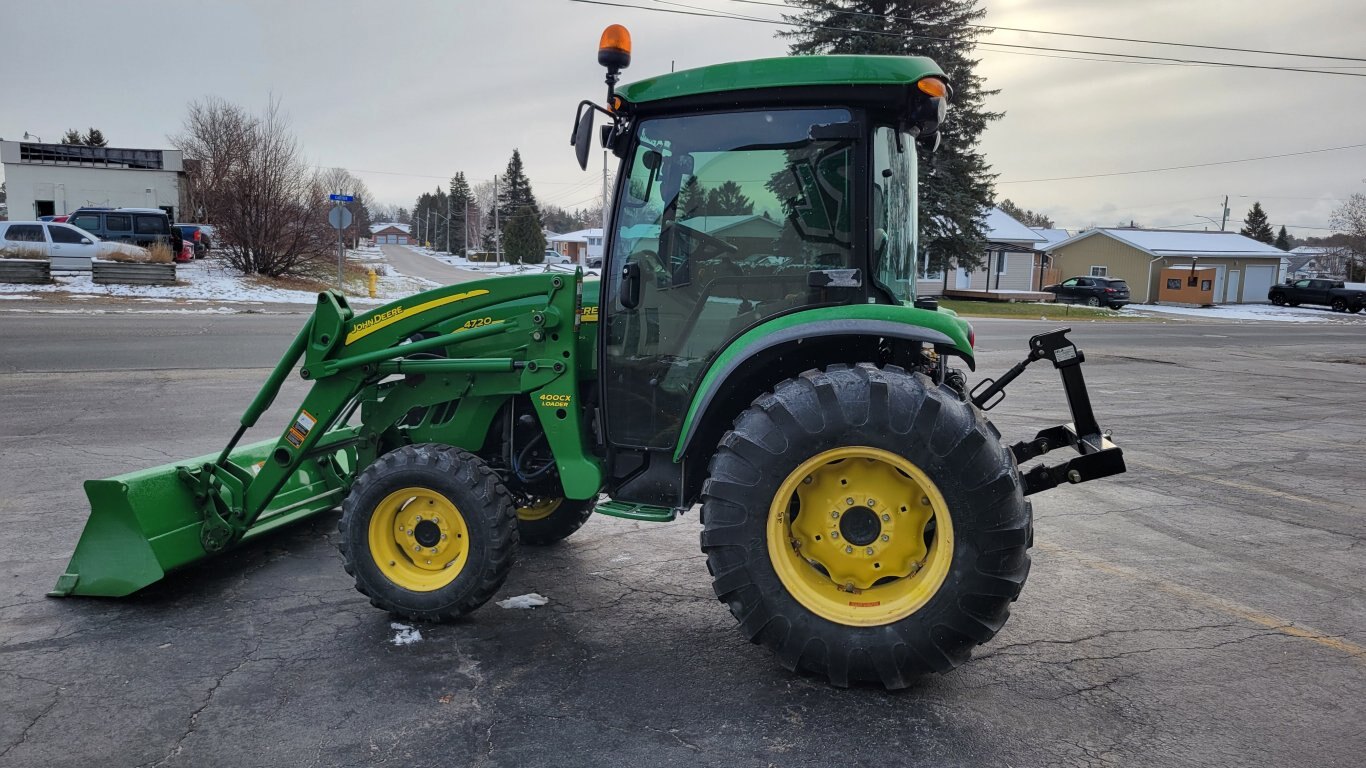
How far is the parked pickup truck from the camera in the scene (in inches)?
1853

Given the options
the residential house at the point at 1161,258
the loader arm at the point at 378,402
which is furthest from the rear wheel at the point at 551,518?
the residential house at the point at 1161,258

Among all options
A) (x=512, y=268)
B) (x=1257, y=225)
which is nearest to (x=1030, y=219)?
(x=1257, y=225)

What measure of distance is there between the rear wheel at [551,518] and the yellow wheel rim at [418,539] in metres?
1.01

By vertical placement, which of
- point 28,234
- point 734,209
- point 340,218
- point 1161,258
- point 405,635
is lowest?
point 405,635

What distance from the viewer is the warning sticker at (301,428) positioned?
448 cm

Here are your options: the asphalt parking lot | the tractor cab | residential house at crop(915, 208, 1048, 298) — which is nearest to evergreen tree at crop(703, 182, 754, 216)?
the tractor cab

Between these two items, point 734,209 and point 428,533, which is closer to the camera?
point 734,209

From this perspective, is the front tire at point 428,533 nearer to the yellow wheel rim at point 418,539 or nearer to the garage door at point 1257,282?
the yellow wheel rim at point 418,539

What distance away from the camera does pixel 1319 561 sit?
17.9 ft

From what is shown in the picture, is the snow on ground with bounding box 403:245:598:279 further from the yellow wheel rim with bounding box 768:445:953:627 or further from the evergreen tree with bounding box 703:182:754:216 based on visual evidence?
the yellow wheel rim with bounding box 768:445:953:627

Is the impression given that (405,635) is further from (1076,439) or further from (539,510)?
(1076,439)

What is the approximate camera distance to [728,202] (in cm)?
384

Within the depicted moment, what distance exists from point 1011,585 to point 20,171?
58.0 m

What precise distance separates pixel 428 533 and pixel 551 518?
1186mm
